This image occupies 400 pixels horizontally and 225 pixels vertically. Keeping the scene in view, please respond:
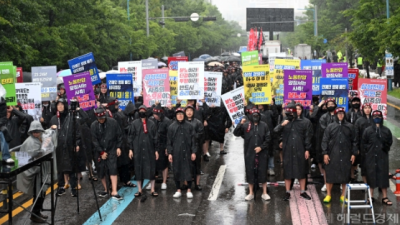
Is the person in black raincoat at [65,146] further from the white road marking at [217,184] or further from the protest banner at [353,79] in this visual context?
the protest banner at [353,79]

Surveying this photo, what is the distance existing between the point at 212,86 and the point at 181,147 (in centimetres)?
416

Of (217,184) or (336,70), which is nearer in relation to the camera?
(217,184)

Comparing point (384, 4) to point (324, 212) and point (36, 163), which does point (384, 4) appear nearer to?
point (324, 212)

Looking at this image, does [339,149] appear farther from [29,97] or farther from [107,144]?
[29,97]

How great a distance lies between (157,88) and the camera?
1508 centimetres

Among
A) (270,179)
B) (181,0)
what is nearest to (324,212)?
(270,179)

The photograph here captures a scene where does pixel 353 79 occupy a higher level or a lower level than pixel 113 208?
higher

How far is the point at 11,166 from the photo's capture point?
8.35 metres

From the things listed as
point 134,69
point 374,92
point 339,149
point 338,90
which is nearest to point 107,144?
point 339,149

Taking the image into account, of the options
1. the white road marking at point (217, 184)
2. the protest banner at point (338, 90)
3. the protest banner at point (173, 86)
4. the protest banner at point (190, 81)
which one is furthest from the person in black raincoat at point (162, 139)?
the protest banner at point (338, 90)

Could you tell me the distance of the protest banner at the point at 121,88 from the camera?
14953 millimetres

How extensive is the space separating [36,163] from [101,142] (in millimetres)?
3024

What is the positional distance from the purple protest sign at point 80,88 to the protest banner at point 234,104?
2839 millimetres

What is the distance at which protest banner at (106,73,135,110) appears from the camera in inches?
589
